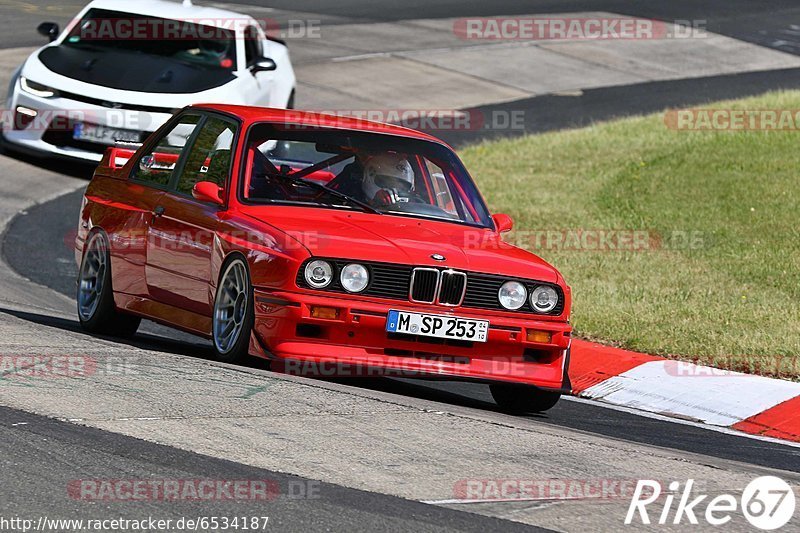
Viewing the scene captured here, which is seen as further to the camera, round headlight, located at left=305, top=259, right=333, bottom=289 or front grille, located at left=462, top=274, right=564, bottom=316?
front grille, located at left=462, top=274, right=564, bottom=316

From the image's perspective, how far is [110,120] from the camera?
15.4 meters

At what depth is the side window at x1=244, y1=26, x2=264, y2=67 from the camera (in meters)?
17.3

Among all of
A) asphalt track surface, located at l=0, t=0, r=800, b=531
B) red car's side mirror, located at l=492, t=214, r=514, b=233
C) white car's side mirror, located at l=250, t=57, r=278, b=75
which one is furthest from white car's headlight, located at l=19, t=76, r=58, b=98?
red car's side mirror, located at l=492, t=214, r=514, b=233

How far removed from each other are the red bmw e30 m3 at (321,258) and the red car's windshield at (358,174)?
0.4 inches

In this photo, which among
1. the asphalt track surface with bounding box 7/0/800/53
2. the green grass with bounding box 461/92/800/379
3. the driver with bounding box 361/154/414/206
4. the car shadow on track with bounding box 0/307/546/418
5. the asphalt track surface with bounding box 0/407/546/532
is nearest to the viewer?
the asphalt track surface with bounding box 0/407/546/532

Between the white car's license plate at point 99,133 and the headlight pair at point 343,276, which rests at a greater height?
the headlight pair at point 343,276

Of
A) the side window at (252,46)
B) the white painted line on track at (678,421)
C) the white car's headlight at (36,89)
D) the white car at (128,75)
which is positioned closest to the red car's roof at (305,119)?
the white painted line on track at (678,421)

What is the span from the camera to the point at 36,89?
1572 centimetres

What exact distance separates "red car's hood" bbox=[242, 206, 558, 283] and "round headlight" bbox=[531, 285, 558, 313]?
54mm

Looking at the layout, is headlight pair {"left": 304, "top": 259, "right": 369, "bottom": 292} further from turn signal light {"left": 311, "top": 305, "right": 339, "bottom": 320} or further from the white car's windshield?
the white car's windshield

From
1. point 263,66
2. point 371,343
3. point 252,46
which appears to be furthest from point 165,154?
point 252,46

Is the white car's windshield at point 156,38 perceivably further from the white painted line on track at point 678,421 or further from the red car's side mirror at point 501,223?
the white painted line on track at point 678,421

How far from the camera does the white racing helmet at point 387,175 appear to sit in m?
8.79

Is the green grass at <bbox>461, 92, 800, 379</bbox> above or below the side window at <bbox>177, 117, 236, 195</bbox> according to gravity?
below
